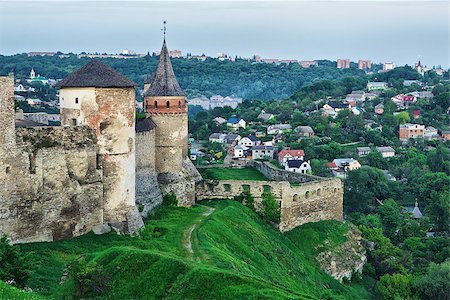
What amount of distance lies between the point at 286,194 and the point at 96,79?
604 inches

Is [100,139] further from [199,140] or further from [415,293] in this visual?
[199,140]

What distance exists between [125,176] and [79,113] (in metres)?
3.12

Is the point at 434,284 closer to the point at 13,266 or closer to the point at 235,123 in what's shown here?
the point at 13,266

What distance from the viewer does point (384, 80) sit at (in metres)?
180

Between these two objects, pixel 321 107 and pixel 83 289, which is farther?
pixel 321 107

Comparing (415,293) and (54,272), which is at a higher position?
(54,272)

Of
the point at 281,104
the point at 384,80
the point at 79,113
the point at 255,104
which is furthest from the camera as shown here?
the point at 384,80

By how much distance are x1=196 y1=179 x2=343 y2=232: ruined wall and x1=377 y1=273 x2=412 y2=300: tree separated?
5.56 m

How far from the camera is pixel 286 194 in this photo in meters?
38.2

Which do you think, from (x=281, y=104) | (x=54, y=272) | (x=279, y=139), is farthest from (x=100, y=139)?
(x=281, y=104)

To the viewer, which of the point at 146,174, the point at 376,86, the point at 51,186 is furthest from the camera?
the point at 376,86

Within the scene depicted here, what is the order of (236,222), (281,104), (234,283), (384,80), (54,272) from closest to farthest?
(234,283)
(54,272)
(236,222)
(281,104)
(384,80)

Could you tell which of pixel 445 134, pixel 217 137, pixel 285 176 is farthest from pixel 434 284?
pixel 445 134

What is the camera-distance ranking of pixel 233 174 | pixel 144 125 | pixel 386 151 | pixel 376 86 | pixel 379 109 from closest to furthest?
pixel 144 125 < pixel 233 174 < pixel 386 151 < pixel 379 109 < pixel 376 86
